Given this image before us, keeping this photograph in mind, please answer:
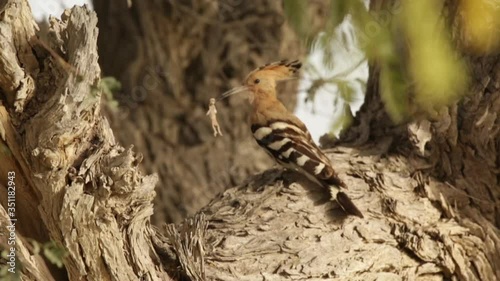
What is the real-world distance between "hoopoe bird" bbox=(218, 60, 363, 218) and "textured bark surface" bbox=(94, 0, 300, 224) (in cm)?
142

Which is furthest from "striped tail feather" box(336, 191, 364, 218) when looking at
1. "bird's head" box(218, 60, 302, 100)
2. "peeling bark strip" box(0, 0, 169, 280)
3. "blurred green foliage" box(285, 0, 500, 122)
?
"peeling bark strip" box(0, 0, 169, 280)

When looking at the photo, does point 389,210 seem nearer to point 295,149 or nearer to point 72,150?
point 295,149

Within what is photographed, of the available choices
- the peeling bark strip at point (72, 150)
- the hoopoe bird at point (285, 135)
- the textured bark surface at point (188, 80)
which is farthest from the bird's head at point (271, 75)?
the textured bark surface at point (188, 80)

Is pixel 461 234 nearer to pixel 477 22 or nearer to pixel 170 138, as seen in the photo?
pixel 477 22

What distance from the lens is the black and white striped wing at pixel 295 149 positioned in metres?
3.41

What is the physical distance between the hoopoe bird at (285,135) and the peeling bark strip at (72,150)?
3.00 ft

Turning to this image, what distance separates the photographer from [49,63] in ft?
8.31

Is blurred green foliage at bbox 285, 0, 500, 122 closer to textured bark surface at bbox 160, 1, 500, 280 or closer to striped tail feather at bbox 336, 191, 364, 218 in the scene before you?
textured bark surface at bbox 160, 1, 500, 280

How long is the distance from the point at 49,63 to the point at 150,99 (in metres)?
2.80

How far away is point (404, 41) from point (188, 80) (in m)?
2.03

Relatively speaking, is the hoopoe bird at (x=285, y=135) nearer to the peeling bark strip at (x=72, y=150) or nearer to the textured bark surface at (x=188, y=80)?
the peeling bark strip at (x=72, y=150)

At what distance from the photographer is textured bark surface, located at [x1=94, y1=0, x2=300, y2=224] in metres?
5.29

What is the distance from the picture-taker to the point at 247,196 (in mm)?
3439

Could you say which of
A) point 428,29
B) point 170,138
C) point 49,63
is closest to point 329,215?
point 428,29
